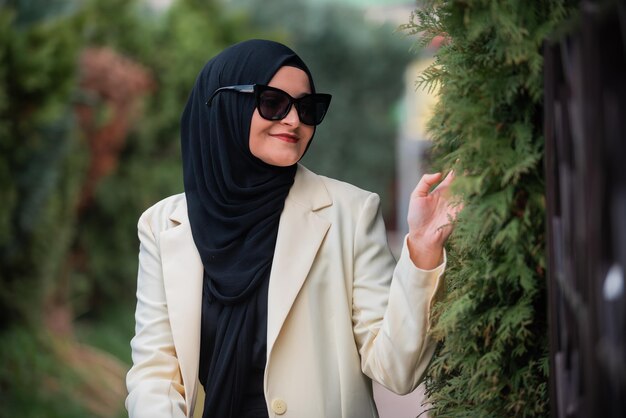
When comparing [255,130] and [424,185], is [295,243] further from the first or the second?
[424,185]

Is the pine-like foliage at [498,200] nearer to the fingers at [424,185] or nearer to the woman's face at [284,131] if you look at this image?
the fingers at [424,185]

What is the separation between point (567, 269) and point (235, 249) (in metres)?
1.15

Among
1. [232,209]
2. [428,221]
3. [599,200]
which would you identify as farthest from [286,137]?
[599,200]

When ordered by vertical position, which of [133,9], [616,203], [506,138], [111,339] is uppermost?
[133,9]

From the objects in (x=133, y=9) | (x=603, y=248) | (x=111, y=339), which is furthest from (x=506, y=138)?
(x=133, y=9)

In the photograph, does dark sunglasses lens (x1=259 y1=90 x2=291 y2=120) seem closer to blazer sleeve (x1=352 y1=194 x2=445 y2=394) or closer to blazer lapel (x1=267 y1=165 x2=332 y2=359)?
blazer lapel (x1=267 y1=165 x2=332 y2=359)

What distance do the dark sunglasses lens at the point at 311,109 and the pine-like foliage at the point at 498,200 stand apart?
0.44 metres

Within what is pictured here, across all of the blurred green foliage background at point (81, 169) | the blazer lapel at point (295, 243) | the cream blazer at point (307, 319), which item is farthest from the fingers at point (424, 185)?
the blurred green foliage background at point (81, 169)

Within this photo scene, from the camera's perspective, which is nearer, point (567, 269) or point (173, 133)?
point (567, 269)

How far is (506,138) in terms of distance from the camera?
2199 millimetres

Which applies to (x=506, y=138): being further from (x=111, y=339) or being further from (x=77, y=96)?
(x=111, y=339)

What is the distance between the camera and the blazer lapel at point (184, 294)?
2.71 m

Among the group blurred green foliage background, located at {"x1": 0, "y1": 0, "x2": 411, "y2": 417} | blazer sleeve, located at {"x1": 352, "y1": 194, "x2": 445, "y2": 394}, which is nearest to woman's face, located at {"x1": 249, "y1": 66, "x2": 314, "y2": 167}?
blazer sleeve, located at {"x1": 352, "y1": 194, "x2": 445, "y2": 394}

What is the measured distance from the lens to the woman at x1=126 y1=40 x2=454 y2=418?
105 inches
